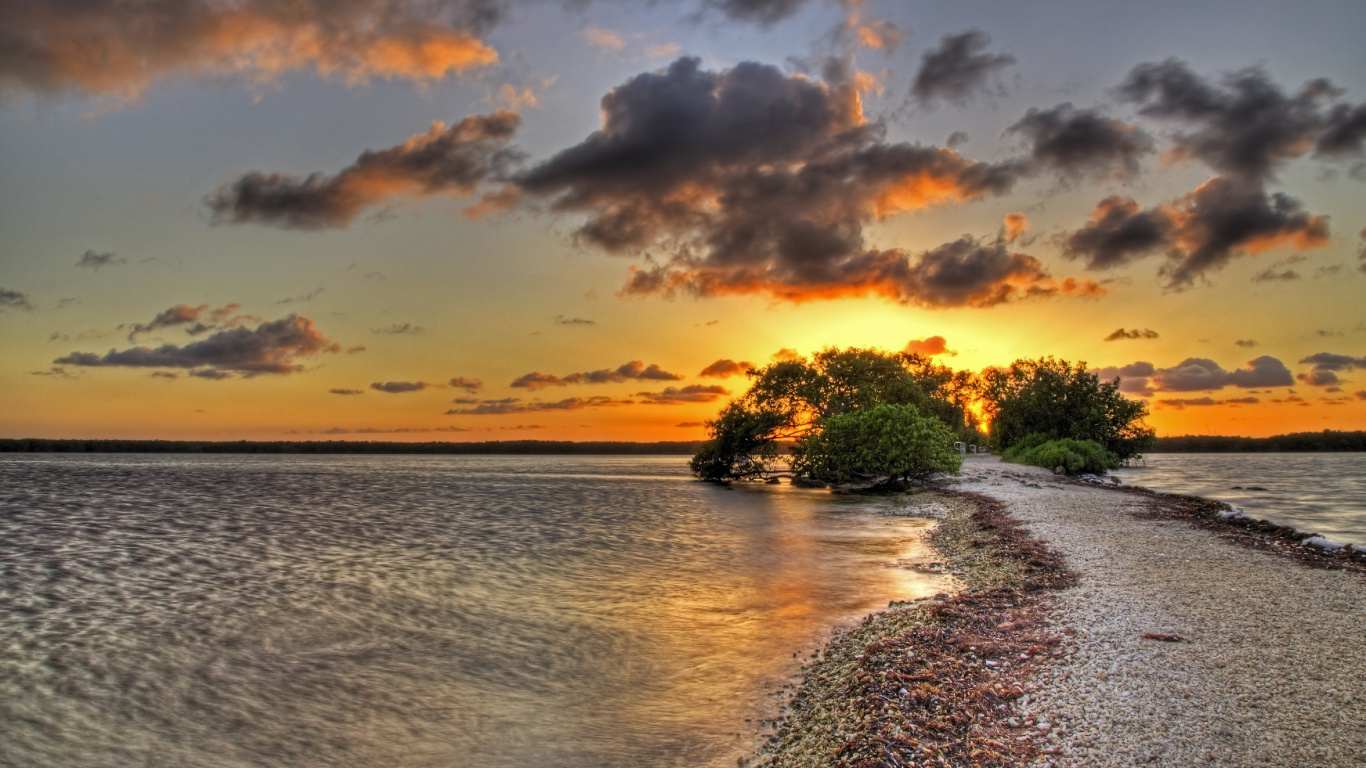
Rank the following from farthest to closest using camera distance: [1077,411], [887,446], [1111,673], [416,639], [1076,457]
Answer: [1077,411], [1076,457], [887,446], [416,639], [1111,673]

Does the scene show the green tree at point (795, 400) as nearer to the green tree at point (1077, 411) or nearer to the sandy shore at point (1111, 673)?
the green tree at point (1077, 411)

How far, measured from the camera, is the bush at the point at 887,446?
39.7 metres

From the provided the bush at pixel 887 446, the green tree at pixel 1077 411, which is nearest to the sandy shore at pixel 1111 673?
the bush at pixel 887 446

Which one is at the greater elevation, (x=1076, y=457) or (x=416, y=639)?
(x=1076, y=457)

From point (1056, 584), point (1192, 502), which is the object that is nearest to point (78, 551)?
point (1056, 584)

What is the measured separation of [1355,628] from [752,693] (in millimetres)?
6972

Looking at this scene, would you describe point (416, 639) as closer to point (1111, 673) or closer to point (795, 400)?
point (1111, 673)

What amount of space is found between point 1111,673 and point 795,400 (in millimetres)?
47249

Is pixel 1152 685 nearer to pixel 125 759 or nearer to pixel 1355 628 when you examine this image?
pixel 1355 628

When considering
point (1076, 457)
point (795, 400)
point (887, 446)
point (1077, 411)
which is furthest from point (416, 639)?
point (1077, 411)

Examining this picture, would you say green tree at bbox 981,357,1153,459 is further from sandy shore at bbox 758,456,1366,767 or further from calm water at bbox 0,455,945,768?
sandy shore at bbox 758,456,1366,767

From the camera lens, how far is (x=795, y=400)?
53844 millimetres

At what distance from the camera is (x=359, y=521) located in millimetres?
30406

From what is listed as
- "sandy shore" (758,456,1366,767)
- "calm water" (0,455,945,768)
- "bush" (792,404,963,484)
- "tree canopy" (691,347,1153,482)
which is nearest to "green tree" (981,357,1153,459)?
"tree canopy" (691,347,1153,482)
